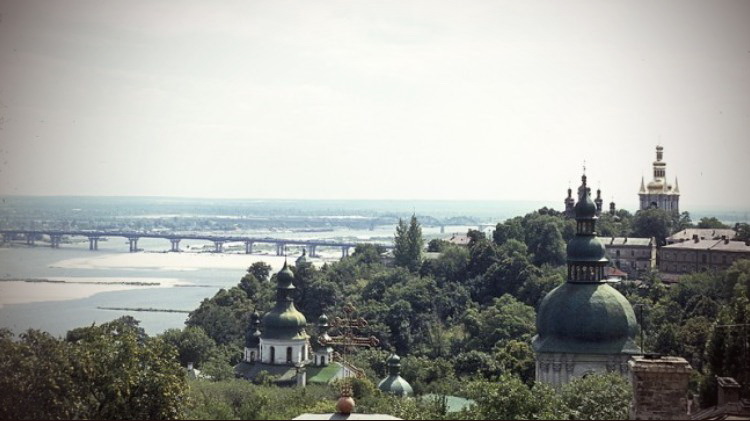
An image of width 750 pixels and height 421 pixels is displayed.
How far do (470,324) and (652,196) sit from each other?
48733 millimetres

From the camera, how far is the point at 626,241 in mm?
94250

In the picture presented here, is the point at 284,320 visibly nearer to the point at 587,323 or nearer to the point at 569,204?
the point at 587,323

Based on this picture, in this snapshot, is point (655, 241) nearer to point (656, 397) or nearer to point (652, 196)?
point (652, 196)

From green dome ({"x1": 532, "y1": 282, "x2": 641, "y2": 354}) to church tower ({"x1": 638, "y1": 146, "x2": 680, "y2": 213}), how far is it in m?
71.6

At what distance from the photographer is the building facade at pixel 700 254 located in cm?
8075

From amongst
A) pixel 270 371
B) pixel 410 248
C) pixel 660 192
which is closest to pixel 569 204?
pixel 410 248

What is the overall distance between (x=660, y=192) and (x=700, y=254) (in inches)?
1229

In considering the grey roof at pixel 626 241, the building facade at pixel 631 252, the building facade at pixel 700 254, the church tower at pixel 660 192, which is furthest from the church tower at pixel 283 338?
the church tower at pixel 660 192

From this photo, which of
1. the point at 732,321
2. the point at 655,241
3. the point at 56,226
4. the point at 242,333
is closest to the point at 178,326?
the point at 242,333

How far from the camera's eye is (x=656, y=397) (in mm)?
18453

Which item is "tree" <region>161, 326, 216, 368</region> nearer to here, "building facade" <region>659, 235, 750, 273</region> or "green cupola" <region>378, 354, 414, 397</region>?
"green cupola" <region>378, 354, 414, 397</region>

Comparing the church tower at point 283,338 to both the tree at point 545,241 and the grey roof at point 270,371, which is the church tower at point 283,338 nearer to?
the grey roof at point 270,371

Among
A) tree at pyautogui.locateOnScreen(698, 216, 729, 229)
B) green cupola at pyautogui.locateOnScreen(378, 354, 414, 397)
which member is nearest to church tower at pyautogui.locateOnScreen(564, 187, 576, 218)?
tree at pyautogui.locateOnScreen(698, 216, 729, 229)

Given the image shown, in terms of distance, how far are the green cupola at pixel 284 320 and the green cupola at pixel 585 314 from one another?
58.3ft
